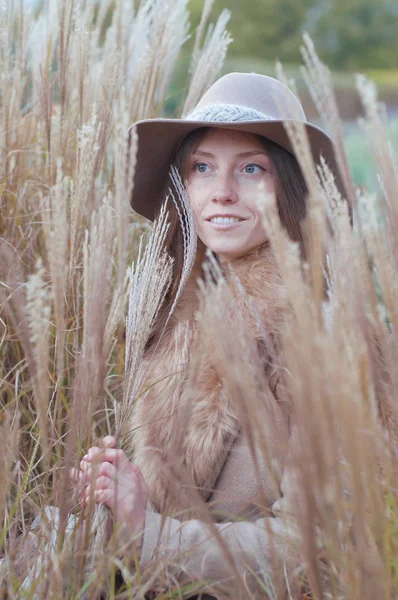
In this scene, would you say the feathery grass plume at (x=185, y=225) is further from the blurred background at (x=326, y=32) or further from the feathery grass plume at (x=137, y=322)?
the blurred background at (x=326, y=32)

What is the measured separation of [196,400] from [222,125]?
645 mm

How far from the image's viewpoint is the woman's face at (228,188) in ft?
6.07

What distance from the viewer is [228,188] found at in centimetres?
185

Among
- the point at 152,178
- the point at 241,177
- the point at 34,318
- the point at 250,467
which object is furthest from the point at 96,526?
the point at 152,178

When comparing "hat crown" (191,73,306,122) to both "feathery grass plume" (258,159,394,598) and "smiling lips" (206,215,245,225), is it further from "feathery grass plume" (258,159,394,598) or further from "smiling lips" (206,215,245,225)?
"feathery grass plume" (258,159,394,598)

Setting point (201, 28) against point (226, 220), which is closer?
point (226, 220)

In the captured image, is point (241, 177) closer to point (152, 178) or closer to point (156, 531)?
point (152, 178)

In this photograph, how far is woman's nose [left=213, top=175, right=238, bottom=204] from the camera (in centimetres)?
184

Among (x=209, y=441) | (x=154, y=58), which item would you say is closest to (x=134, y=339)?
(x=209, y=441)

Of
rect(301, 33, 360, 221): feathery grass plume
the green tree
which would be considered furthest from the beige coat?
the green tree

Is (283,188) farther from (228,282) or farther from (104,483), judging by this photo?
(104,483)

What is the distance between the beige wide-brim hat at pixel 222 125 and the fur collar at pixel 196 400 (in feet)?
0.98

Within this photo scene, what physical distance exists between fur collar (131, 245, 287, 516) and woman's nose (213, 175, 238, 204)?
0.47 ft

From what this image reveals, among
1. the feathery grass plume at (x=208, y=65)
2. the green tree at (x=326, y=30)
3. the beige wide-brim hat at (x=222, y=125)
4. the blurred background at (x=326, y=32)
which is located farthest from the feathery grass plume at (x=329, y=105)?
the green tree at (x=326, y=30)
